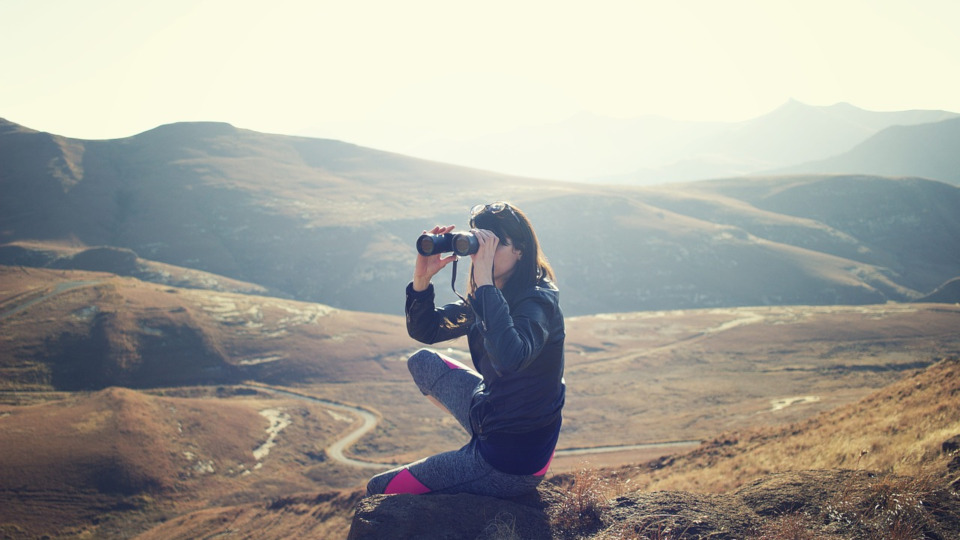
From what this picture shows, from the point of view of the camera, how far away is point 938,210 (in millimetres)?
115375

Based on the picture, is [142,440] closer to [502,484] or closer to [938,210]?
[502,484]

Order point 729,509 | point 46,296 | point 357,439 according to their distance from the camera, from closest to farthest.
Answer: point 729,509, point 357,439, point 46,296

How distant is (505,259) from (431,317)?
98 cm

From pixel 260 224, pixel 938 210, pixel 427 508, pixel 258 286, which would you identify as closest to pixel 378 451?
pixel 427 508

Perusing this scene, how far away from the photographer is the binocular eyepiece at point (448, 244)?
12.9 feet

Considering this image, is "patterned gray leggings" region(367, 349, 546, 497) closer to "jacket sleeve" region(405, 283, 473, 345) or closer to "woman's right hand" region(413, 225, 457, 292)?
"jacket sleeve" region(405, 283, 473, 345)

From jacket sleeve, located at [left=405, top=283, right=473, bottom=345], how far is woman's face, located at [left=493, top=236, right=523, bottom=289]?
2.40 feet

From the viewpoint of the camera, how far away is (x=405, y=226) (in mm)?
102312

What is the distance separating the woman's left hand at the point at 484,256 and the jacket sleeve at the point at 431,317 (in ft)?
2.66

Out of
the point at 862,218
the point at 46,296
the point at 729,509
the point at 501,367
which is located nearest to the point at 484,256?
the point at 501,367

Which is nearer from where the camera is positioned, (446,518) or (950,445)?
(446,518)

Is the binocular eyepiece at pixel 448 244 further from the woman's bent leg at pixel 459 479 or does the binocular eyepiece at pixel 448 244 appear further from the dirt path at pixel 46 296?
the dirt path at pixel 46 296

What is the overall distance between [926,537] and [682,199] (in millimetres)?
131564

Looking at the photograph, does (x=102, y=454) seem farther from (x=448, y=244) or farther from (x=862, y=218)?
(x=862, y=218)
